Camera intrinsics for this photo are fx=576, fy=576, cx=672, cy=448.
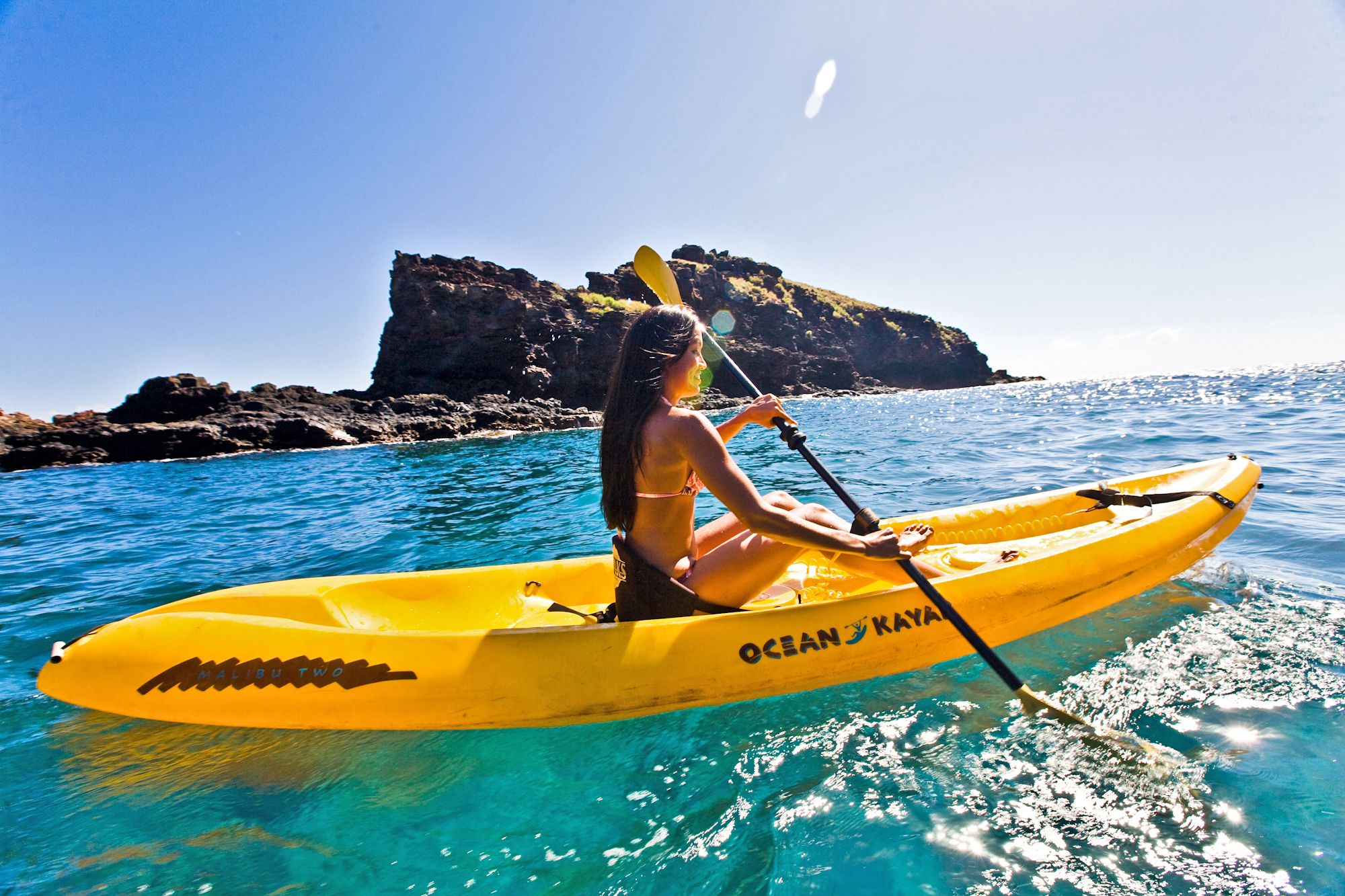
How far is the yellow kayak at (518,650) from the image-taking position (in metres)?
2.49

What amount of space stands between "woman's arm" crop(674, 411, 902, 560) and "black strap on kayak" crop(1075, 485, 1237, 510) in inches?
126

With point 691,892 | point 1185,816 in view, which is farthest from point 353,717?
point 1185,816

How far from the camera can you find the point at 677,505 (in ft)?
8.25

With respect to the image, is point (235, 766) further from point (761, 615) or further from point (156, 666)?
point (761, 615)

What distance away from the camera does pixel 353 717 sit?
2531 millimetres

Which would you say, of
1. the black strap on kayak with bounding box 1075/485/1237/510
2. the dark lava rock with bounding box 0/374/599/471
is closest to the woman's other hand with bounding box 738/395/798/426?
the black strap on kayak with bounding box 1075/485/1237/510

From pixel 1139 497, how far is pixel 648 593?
12.8 feet

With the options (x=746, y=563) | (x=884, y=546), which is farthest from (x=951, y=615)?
(x=746, y=563)

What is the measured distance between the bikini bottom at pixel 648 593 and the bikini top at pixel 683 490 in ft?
1.01

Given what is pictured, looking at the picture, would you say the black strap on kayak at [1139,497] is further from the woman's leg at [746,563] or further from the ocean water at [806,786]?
the woman's leg at [746,563]

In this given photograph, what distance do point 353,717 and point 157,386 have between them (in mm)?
39850

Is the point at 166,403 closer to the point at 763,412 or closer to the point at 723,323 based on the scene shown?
the point at 763,412

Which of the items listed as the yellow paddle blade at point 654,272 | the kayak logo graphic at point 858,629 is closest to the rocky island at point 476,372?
the yellow paddle blade at point 654,272

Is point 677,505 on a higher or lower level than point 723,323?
lower
